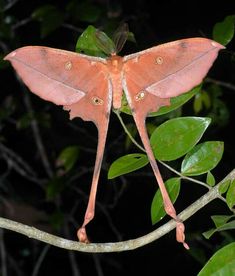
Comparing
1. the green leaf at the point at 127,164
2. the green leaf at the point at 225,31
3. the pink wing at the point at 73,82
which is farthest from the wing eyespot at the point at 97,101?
the green leaf at the point at 225,31

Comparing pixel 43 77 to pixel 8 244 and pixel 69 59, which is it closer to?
pixel 69 59

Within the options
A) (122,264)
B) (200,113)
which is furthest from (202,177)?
(122,264)

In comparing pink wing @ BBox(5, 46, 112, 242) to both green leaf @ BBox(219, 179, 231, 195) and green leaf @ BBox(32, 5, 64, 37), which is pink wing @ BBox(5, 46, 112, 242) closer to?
green leaf @ BBox(219, 179, 231, 195)

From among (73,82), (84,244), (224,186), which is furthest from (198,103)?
(84,244)

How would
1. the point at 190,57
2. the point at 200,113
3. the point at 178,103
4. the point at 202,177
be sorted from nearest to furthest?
the point at 190,57
the point at 178,103
the point at 202,177
the point at 200,113

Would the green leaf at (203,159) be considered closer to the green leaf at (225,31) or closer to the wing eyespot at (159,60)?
the wing eyespot at (159,60)

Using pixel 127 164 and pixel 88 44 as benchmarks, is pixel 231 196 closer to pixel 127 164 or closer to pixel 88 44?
pixel 127 164
